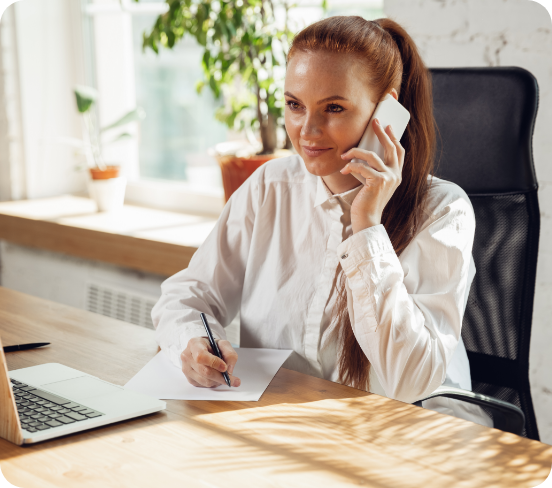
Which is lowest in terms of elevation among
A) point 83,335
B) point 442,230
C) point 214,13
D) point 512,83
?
point 83,335

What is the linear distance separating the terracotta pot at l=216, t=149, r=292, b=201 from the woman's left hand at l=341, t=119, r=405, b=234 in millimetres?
927

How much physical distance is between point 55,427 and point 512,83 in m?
0.95

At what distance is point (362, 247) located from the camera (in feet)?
3.27

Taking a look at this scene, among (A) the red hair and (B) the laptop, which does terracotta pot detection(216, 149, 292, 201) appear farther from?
(B) the laptop

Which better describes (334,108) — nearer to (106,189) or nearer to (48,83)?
(106,189)

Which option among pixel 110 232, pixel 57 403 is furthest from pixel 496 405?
pixel 110 232

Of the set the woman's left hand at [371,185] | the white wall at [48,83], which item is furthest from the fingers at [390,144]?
the white wall at [48,83]

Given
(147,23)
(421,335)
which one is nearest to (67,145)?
(147,23)

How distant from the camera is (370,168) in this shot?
104 cm

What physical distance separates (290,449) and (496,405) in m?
0.42

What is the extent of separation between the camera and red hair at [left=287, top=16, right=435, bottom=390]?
105 cm

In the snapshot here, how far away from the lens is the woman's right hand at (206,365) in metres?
0.92

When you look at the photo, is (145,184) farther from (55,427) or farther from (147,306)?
(55,427)

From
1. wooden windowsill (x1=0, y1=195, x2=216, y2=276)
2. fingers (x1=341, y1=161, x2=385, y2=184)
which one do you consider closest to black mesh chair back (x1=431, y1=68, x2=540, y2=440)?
fingers (x1=341, y1=161, x2=385, y2=184)
